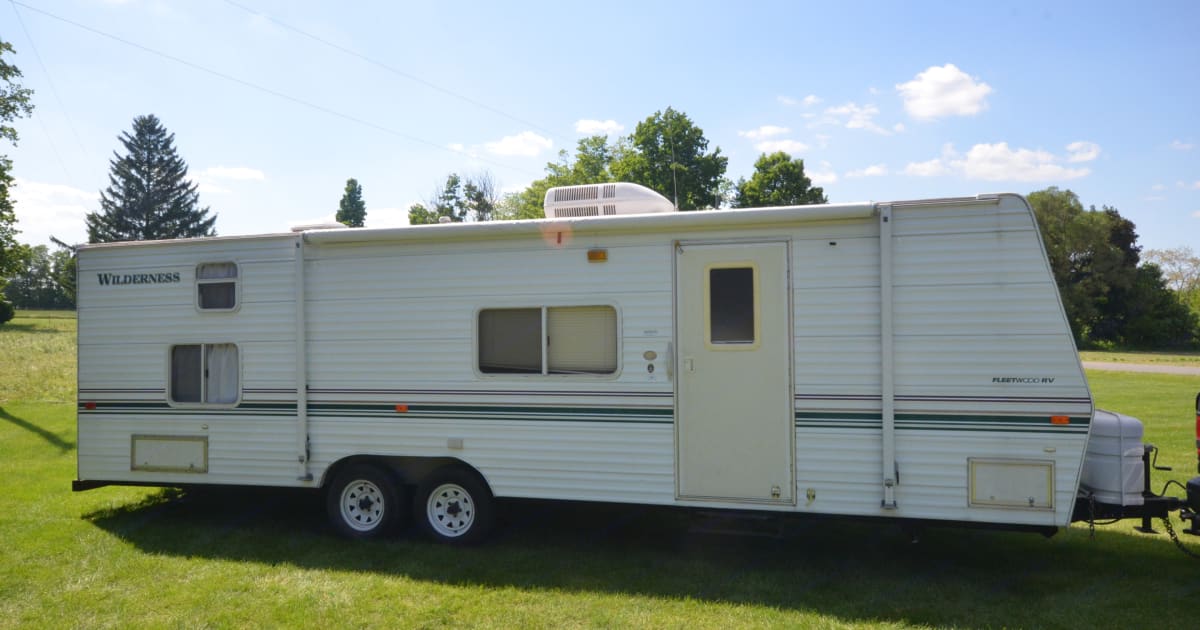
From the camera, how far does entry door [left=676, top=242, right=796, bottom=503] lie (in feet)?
18.5

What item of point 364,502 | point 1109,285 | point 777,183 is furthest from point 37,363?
point 1109,285

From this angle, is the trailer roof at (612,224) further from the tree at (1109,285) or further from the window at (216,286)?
the tree at (1109,285)

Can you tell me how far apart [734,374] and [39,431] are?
12.6 m

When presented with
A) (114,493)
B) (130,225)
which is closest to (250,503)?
(114,493)

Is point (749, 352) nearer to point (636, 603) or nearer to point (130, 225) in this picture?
point (636, 603)

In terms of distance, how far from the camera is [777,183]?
3772 cm

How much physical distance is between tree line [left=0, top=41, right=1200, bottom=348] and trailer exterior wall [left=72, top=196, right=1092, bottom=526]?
16759 mm

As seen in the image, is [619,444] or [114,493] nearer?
[619,444]

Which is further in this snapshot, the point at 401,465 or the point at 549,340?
the point at 401,465

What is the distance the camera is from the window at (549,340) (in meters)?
6.08

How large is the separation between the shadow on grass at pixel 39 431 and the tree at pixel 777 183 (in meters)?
29.6

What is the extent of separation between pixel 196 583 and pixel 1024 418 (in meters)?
5.97

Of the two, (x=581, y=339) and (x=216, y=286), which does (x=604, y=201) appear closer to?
(x=581, y=339)

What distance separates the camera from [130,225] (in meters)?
56.4
